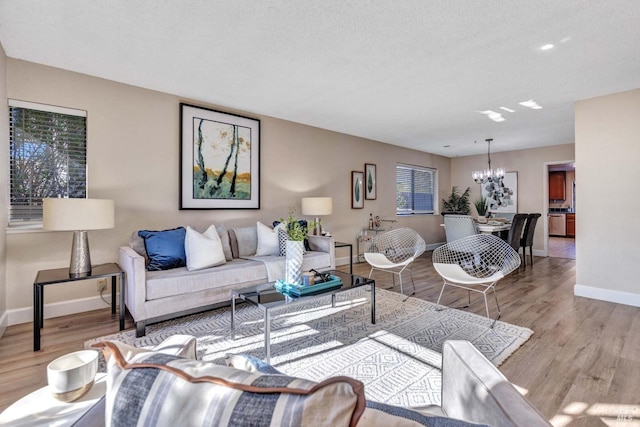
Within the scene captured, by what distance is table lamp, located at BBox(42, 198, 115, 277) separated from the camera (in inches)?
95.0

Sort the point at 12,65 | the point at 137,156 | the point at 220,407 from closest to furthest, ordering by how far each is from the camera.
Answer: the point at 220,407 → the point at 12,65 → the point at 137,156

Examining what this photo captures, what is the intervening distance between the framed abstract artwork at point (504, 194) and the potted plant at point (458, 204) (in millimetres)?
444

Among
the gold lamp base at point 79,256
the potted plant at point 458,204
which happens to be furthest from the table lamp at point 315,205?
the potted plant at point 458,204

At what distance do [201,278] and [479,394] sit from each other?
254cm

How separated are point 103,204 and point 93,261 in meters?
0.94

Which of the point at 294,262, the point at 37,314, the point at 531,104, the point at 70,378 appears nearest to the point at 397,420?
the point at 70,378

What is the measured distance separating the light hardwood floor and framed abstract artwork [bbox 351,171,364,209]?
233 cm

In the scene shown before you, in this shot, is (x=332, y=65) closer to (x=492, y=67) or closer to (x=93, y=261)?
(x=492, y=67)

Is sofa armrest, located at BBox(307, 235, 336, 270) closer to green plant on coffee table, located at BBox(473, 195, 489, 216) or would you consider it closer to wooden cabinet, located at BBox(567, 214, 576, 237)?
green plant on coffee table, located at BBox(473, 195, 489, 216)

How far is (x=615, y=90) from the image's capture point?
11.3 feet

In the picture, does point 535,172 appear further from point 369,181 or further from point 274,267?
point 274,267

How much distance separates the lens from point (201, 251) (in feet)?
9.98

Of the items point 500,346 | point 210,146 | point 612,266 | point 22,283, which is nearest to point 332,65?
point 210,146

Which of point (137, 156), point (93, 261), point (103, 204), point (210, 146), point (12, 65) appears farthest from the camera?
point (210, 146)
